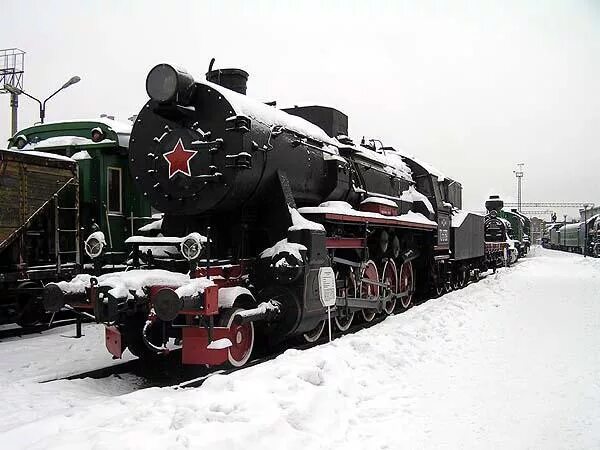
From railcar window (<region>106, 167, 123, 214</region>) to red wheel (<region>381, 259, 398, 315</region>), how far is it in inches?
196

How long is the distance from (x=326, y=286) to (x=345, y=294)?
4.51ft

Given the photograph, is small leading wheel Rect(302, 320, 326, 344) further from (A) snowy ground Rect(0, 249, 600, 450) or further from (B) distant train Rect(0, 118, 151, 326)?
(B) distant train Rect(0, 118, 151, 326)

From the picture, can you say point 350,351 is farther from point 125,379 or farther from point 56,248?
point 56,248

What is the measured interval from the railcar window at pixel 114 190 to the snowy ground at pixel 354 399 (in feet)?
9.84

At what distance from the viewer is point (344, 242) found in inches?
323

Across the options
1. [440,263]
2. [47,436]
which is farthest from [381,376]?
[440,263]

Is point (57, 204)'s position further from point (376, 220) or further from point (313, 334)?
point (376, 220)

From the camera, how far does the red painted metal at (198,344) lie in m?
5.87

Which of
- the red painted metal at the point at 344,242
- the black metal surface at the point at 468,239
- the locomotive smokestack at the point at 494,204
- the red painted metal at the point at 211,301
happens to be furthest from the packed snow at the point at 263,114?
the locomotive smokestack at the point at 494,204

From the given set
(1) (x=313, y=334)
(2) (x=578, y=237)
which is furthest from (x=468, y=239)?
(2) (x=578, y=237)

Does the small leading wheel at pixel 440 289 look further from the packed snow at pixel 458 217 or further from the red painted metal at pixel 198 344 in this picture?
the red painted metal at pixel 198 344

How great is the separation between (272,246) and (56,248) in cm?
432

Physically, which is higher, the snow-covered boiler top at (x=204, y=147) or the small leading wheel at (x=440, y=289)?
the snow-covered boiler top at (x=204, y=147)

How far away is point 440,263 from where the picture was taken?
1391 cm
